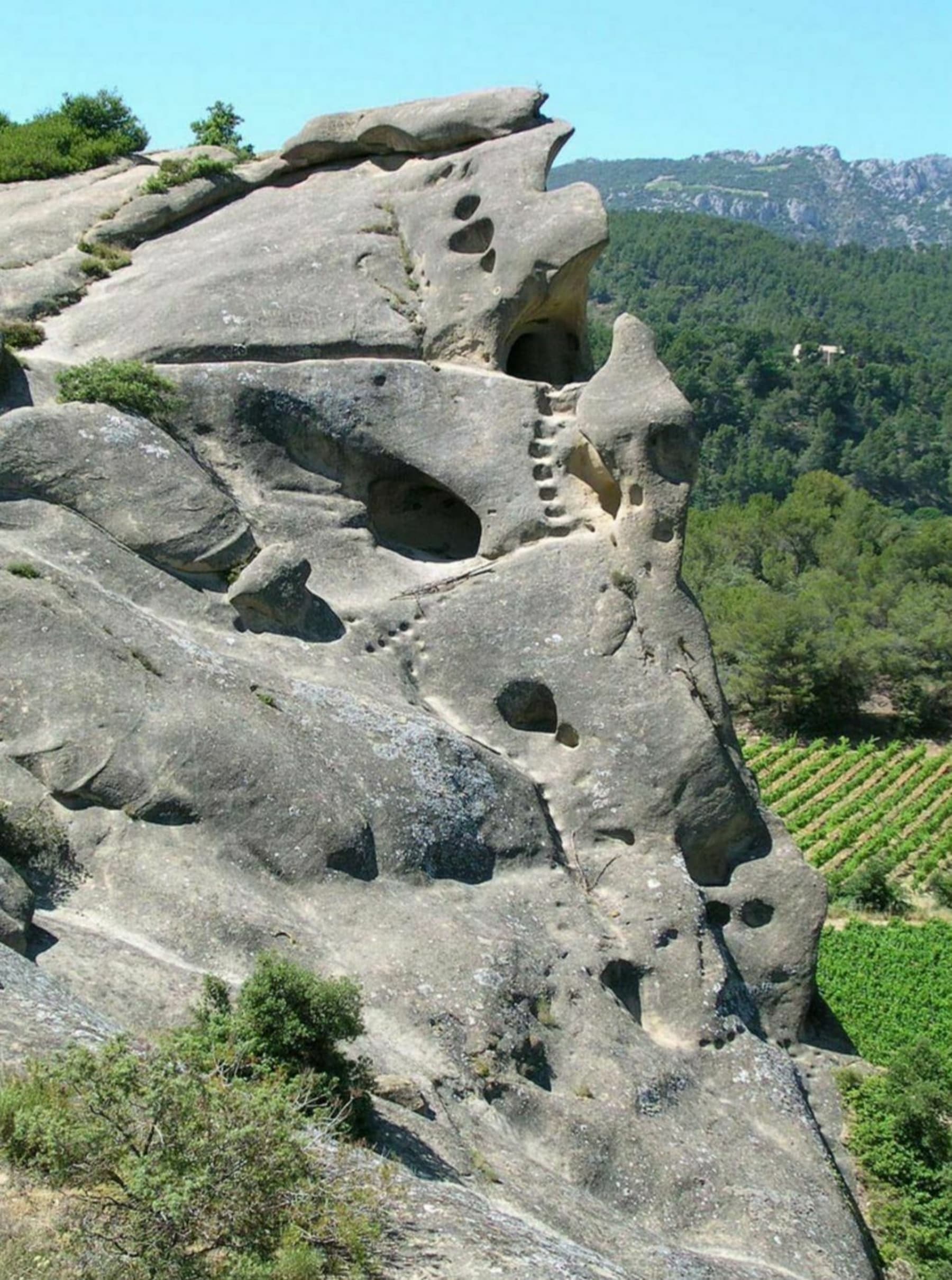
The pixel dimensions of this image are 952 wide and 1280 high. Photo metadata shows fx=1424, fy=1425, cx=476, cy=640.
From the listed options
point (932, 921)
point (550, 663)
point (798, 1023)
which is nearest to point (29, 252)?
point (550, 663)

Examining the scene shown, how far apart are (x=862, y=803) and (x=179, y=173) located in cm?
3604

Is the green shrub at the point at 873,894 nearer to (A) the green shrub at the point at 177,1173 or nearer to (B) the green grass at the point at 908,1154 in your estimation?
(B) the green grass at the point at 908,1154

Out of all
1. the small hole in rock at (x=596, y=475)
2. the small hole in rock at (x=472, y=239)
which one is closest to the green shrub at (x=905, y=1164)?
the small hole in rock at (x=596, y=475)

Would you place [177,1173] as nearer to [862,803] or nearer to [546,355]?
[546,355]

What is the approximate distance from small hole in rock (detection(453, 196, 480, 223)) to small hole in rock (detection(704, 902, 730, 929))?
34.3 feet

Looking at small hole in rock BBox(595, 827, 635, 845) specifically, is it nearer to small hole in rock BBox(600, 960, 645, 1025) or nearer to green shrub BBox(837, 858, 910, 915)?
small hole in rock BBox(600, 960, 645, 1025)

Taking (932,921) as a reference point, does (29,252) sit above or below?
above

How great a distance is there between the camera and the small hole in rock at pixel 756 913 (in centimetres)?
1717

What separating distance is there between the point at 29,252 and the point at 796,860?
14.0m

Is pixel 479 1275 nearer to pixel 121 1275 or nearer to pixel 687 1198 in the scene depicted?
pixel 121 1275

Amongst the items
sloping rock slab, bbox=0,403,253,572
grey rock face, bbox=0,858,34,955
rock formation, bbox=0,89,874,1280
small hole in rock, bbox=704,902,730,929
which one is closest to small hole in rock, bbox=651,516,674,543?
rock formation, bbox=0,89,874,1280

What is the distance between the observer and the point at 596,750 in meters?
16.9

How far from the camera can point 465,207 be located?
2092 centimetres

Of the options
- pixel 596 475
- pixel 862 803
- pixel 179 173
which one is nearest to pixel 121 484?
pixel 596 475
